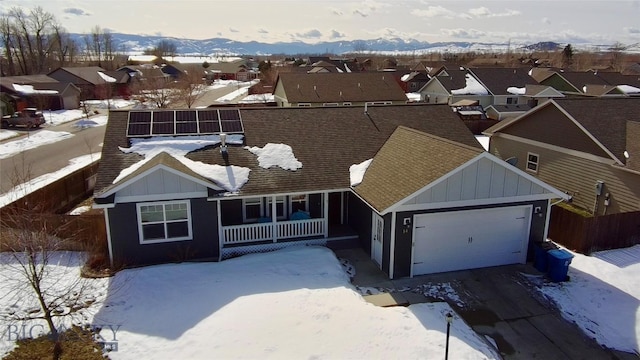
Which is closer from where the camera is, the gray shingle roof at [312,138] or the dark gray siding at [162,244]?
the dark gray siding at [162,244]

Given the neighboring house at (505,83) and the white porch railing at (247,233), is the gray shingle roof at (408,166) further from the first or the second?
the neighboring house at (505,83)

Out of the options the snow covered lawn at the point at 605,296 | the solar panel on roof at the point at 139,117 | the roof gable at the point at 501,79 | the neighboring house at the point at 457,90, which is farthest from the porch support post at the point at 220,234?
the roof gable at the point at 501,79

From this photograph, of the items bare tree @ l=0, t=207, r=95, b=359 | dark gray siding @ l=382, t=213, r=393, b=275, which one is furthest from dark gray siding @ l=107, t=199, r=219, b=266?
dark gray siding @ l=382, t=213, r=393, b=275

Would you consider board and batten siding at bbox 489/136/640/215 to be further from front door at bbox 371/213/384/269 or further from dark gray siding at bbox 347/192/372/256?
front door at bbox 371/213/384/269

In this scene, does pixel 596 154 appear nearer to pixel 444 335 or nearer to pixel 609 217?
pixel 609 217

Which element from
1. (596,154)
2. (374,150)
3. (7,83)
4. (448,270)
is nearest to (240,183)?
(374,150)

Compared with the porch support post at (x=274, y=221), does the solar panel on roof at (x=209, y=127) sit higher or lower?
higher
